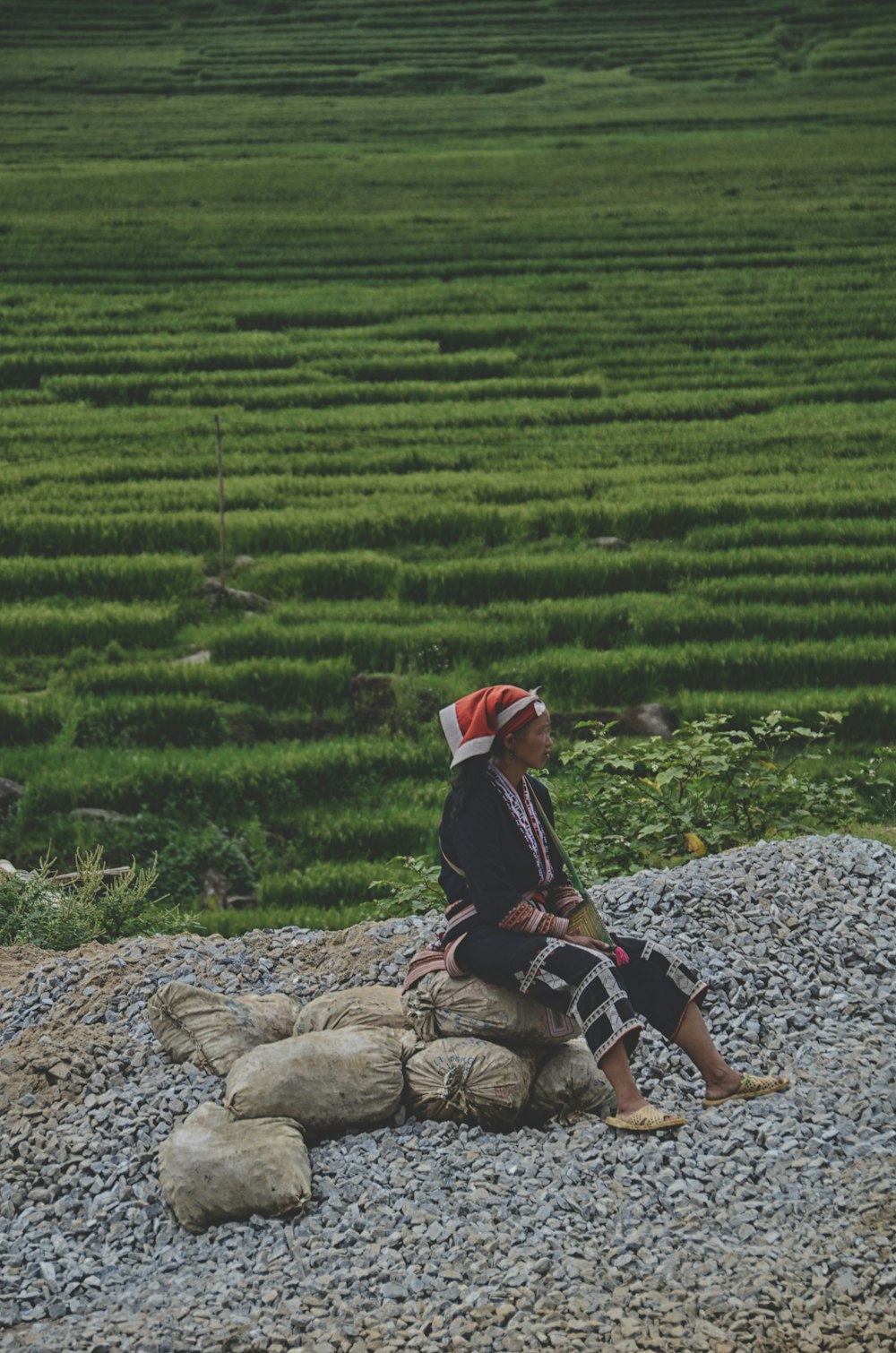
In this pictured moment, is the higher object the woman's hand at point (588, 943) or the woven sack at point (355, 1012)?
the woman's hand at point (588, 943)

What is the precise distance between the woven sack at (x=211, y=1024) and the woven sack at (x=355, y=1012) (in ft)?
0.39

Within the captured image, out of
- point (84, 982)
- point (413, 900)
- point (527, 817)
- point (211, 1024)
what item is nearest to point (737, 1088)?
point (527, 817)

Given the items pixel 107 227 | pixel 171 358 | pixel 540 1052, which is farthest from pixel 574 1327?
pixel 107 227

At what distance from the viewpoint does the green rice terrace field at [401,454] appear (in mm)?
10367

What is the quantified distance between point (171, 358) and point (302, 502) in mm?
6154

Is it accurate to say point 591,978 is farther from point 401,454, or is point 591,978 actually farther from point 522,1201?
point 401,454

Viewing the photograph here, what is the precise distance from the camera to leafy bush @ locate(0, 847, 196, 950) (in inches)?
273

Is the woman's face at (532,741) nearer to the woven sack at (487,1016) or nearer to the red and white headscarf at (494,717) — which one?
the red and white headscarf at (494,717)

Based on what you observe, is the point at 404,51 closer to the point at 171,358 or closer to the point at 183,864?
the point at 171,358

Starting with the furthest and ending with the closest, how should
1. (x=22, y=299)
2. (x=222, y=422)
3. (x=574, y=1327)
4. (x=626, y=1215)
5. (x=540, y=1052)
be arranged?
(x=22, y=299) → (x=222, y=422) → (x=540, y=1052) → (x=626, y=1215) → (x=574, y=1327)

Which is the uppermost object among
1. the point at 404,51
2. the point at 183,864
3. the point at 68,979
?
the point at 404,51

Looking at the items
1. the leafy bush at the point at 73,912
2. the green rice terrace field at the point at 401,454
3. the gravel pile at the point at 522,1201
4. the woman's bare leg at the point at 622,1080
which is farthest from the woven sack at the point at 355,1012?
the green rice terrace field at the point at 401,454

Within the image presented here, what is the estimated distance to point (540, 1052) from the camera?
5082 millimetres

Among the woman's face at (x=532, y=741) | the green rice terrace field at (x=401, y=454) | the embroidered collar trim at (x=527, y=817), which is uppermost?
the woman's face at (x=532, y=741)
